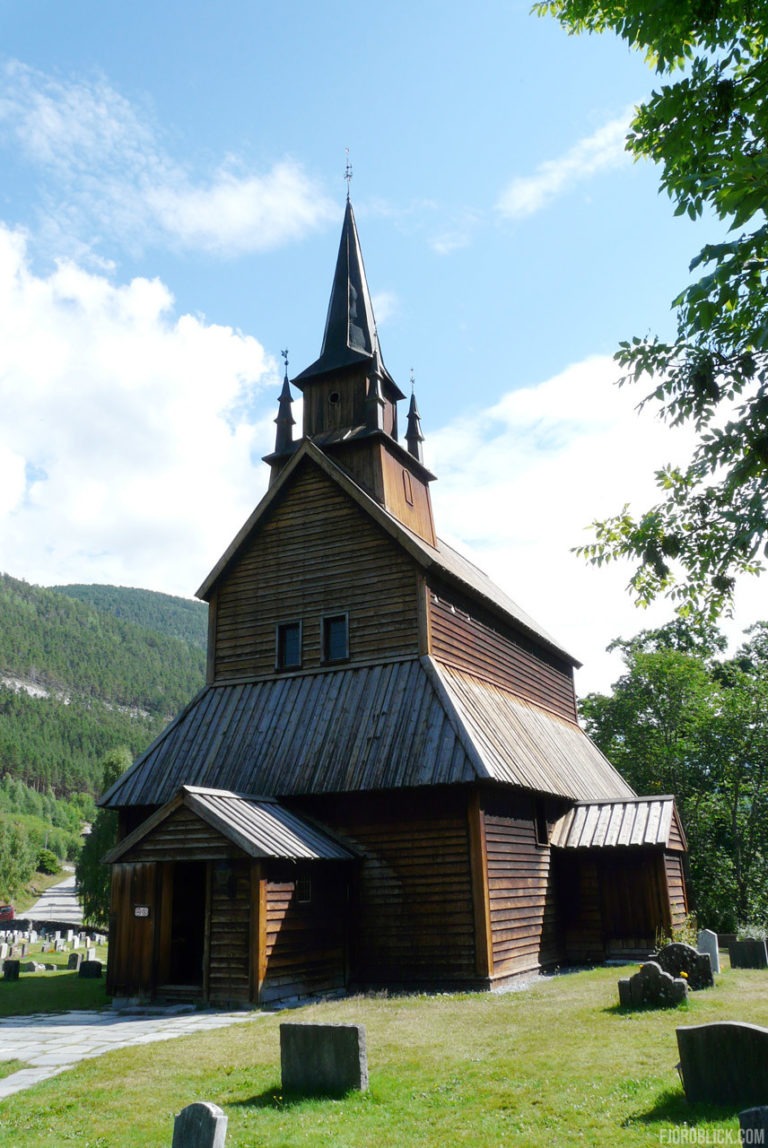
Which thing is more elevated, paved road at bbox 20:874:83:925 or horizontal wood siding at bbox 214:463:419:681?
horizontal wood siding at bbox 214:463:419:681

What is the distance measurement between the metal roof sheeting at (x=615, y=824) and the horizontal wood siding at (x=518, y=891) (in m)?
1.00

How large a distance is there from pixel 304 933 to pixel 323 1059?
26.4 ft

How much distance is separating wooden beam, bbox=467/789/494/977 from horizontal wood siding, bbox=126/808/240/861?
15.3 feet

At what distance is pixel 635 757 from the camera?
42.3 meters

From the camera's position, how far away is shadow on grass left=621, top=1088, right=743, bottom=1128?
7.13 meters

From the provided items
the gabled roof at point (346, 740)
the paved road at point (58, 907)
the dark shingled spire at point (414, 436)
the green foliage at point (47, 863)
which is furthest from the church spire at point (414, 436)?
the green foliage at point (47, 863)

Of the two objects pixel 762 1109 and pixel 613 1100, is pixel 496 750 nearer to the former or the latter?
pixel 613 1100

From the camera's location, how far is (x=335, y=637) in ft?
71.5

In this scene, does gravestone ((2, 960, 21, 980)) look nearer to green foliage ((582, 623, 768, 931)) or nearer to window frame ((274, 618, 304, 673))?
window frame ((274, 618, 304, 673))

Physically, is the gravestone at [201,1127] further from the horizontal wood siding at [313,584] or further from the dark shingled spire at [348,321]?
the dark shingled spire at [348,321]

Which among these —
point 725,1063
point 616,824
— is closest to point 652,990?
point 725,1063

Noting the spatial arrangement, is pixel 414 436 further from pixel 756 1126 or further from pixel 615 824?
pixel 756 1126

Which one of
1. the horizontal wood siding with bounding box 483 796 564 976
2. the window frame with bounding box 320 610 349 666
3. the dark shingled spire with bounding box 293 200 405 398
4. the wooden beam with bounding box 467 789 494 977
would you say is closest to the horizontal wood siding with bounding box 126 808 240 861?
the wooden beam with bounding box 467 789 494 977

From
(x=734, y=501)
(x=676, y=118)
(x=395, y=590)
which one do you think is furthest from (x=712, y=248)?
(x=395, y=590)
